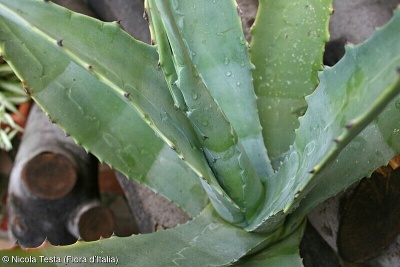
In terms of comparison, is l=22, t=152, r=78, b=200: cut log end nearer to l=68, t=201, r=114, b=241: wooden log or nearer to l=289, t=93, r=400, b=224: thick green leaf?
l=68, t=201, r=114, b=241: wooden log

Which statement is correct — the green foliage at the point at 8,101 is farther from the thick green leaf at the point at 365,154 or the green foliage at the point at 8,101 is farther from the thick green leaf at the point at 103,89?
the thick green leaf at the point at 365,154

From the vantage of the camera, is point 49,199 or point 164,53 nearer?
point 164,53

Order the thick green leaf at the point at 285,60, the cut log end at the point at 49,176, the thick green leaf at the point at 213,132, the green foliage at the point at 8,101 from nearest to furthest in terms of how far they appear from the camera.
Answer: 1. the thick green leaf at the point at 213,132
2. the thick green leaf at the point at 285,60
3. the cut log end at the point at 49,176
4. the green foliage at the point at 8,101

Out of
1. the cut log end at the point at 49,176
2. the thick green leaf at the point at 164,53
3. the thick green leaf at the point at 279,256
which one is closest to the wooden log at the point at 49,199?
the cut log end at the point at 49,176

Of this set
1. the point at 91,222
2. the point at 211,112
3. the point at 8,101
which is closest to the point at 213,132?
the point at 211,112

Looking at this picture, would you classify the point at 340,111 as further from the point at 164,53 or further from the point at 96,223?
the point at 96,223

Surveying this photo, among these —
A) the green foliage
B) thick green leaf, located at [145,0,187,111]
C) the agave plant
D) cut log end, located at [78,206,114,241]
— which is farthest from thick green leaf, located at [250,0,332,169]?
the green foliage

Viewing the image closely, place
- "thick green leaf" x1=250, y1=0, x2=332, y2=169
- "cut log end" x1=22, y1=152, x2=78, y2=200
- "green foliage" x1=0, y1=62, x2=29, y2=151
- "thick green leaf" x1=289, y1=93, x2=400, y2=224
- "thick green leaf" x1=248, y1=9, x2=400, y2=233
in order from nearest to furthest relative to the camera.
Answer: "thick green leaf" x1=248, y1=9, x2=400, y2=233
"thick green leaf" x1=289, y1=93, x2=400, y2=224
"thick green leaf" x1=250, y1=0, x2=332, y2=169
"cut log end" x1=22, y1=152, x2=78, y2=200
"green foliage" x1=0, y1=62, x2=29, y2=151
